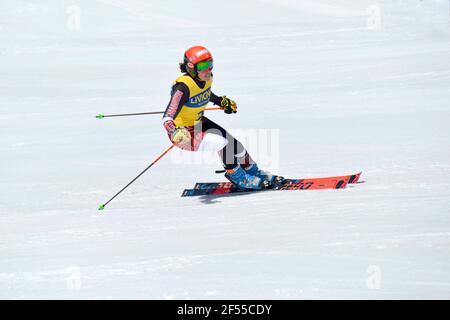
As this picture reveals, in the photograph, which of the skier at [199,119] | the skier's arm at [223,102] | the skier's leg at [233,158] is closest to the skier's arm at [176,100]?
the skier at [199,119]

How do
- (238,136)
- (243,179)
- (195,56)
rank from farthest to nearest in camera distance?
(238,136)
(243,179)
(195,56)

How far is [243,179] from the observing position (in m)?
8.77

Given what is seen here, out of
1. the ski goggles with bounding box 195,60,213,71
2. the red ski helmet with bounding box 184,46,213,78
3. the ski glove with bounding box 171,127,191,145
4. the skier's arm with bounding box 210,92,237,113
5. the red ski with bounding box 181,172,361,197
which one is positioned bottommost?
the red ski with bounding box 181,172,361,197

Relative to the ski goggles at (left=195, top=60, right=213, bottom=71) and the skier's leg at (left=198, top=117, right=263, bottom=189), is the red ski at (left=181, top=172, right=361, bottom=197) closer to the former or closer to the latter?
the skier's leg at (left=198, top=117, right=263, bottom=189)

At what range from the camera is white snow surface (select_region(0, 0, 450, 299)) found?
6043mm

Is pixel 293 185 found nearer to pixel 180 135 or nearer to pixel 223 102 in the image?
pixel 223 102

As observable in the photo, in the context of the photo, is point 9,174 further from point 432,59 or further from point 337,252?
point 432,59

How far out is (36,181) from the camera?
10094 millimetres

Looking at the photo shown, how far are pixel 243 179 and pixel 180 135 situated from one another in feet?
3.75

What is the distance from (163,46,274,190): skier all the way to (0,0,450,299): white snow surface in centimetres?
34

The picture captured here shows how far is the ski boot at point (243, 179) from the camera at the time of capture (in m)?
8.72

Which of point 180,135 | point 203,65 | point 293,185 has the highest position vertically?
point 203,65

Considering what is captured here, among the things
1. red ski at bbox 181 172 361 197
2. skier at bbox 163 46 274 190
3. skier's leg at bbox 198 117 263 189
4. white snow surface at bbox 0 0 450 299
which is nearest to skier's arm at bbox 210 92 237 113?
skier at bbox 163 46 274 190

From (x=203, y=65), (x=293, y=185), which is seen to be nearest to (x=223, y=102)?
(x=203, y=65)
